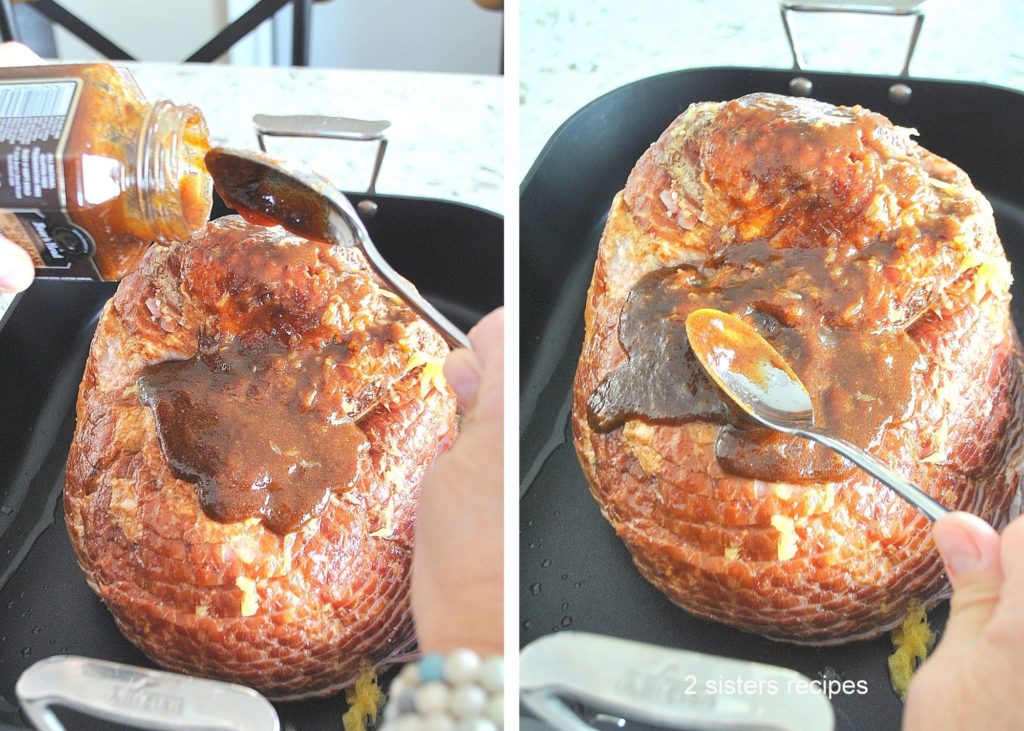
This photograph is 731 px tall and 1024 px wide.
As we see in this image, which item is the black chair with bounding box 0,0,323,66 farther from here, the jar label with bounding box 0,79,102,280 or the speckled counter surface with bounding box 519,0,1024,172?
the jar label with bounding box 0,79,102,280

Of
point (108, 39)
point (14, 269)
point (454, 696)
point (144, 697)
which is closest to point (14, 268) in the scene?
point (14, 269)

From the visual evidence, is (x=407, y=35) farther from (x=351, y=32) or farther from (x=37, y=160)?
(x=37, y=160)

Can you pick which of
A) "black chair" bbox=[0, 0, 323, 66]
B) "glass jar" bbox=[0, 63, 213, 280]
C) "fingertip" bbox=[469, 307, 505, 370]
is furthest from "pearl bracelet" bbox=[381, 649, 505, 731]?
"black chair" bbox=[0, 0, 323, 66]

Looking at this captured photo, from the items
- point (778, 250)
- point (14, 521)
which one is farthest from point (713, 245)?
point (14, 521)

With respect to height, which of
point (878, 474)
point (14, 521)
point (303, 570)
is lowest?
point (14, 521)

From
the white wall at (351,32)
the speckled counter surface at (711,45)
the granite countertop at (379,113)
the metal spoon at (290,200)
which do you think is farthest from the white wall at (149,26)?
the metal spoon at (290,200)

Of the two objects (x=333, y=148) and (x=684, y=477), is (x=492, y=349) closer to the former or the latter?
(x=684, y=477)

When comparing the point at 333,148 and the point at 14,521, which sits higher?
the point at 333,148

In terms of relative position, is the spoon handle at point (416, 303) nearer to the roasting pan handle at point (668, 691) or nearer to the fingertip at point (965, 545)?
the roasting pan handle at point (668, 691)
